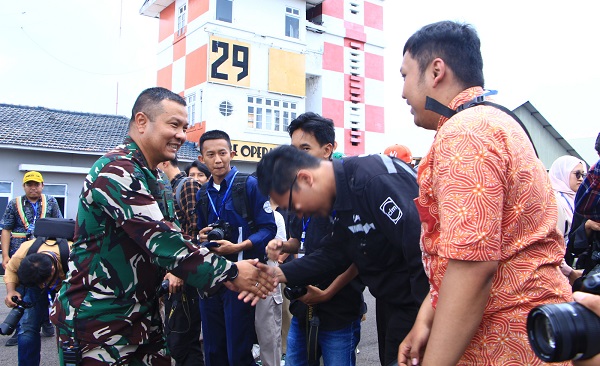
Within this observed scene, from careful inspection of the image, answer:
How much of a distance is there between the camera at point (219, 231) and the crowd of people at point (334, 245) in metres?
0.02

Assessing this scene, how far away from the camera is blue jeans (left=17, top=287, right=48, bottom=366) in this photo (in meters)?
4.16

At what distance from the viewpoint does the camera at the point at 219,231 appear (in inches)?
151

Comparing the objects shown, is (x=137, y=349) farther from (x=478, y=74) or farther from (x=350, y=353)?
(x=478, y=74)

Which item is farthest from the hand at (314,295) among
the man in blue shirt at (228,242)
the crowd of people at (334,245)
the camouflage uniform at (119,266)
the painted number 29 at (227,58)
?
the painted number 29 at (227,58)

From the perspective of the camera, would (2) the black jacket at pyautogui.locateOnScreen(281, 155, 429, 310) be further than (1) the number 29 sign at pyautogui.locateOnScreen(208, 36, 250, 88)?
No

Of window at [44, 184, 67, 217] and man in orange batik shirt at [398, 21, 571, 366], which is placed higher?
window at [44, 184, 67, 217]

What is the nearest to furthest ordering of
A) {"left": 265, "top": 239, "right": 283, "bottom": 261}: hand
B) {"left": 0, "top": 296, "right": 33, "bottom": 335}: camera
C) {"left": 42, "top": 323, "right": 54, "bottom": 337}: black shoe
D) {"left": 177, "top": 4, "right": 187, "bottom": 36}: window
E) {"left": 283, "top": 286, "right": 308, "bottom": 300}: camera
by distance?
{"left": 283, "top": 286, "right": 308, "bottom": 300}: camera, {"left": 265, "top": 239, "right": 283, "bottom": 261}: hand, {"left": 0, "top": 296, "right": 33, "bottom": 335}: camera, {"left": 42, "top": 323, "right": 54, "bottom": 337}: black shoe, {"left": 177, "top": 4, "right": 187, "bottom": 36}: window

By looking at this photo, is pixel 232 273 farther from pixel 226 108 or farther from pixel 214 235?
pixel 226 108

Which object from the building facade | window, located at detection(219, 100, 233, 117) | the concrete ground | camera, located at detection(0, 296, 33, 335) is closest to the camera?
camera, located at detection(0, 296, 33, 335)

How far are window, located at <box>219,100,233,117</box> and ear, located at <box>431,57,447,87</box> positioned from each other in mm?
20044

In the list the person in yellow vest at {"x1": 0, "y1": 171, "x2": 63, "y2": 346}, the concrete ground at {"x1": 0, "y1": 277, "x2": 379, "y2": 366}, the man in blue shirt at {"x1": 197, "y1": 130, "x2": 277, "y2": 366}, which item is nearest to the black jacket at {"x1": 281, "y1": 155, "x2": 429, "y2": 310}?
the man in blue shirt at {"x1": 197, "y1": 130, "x2": 277, "y2": 366}

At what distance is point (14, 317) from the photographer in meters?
4.16

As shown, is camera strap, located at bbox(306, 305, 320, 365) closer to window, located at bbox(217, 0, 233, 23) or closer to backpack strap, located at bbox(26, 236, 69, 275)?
backpack strap, located at bbox(26, 236, 69, 275)

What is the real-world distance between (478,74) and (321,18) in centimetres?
2550
